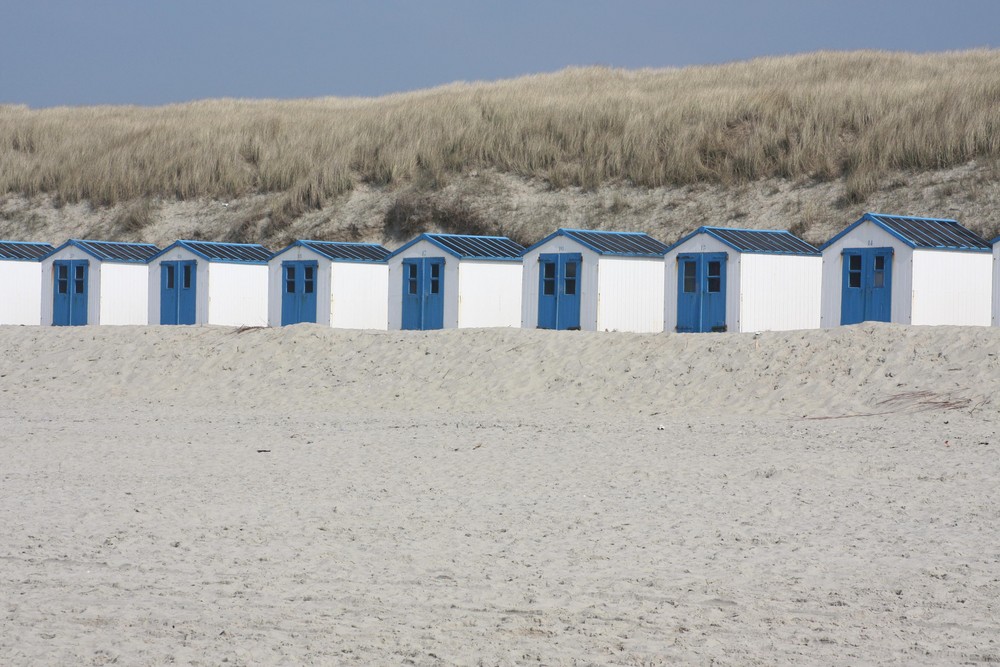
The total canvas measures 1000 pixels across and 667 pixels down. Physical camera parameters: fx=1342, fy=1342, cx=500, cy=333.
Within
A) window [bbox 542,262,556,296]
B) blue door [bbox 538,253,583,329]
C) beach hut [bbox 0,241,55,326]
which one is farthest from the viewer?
beach hut [bbox 0,241,55,326]

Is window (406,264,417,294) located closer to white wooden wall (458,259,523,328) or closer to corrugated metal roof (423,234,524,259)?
corrugated metal roof (423,234,524,259)

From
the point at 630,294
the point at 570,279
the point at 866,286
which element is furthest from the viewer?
the point at 570,279

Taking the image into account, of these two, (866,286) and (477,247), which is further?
(477,247)

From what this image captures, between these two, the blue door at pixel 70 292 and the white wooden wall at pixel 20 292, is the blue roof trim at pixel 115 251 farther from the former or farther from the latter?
the white wooden wall at pixel 20 292

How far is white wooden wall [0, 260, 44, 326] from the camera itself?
32406 mm

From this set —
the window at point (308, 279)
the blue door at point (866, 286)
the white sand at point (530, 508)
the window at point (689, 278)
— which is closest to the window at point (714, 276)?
the window at point (689, 278)

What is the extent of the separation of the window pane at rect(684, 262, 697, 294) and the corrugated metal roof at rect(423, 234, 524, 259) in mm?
4357

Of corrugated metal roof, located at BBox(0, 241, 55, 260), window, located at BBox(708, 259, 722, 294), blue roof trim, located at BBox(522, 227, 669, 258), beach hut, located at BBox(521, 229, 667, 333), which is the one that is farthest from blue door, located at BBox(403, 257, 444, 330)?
corrugated metal roof, located at BBox(0, 241, 55, 260)

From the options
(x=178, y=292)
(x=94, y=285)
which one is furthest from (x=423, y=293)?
(x=94, y=285)

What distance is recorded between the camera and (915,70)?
→ 52250mm

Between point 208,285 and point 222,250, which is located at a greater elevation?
point 222,250

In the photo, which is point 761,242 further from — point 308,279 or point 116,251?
point 116,251

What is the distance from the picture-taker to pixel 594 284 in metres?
25.8

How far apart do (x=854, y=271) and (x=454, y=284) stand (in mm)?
7999
